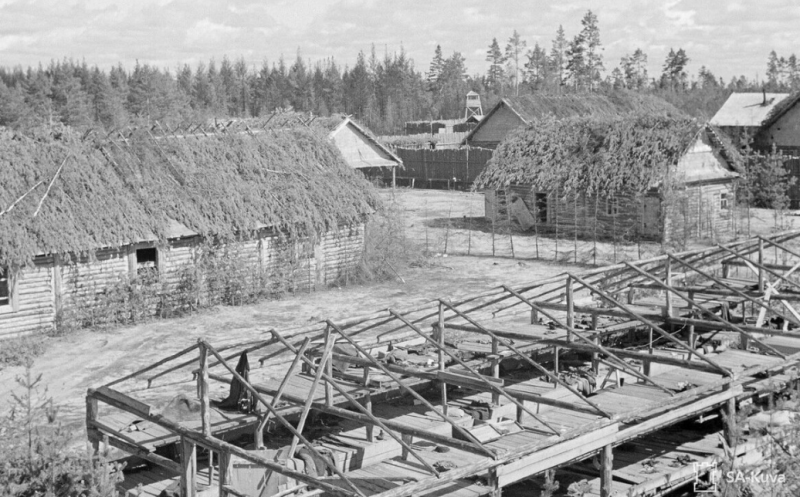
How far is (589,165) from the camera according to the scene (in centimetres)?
3375

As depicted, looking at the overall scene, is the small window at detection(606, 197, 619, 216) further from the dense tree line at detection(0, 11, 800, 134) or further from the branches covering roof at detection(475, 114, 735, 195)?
the dense tree line at detection(0, 11, 800, 134)

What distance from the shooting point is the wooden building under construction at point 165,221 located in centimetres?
2138

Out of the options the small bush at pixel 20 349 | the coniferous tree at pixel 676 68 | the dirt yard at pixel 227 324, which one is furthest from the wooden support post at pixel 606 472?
the coniferous tree at pixel 676 68

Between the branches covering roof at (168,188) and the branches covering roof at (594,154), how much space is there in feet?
30.4

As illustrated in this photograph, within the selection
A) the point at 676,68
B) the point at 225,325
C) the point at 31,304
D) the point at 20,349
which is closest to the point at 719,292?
the point at 225,325

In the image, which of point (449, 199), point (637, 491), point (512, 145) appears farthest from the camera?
point (449, 199)

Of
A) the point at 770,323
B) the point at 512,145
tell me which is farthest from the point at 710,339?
the point at 512,145

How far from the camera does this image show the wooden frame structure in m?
10.1

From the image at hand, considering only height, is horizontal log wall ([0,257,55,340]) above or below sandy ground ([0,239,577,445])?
above

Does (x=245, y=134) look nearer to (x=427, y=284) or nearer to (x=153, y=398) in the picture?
(x=427, y=284)

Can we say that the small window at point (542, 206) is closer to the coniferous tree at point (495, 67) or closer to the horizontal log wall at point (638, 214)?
the horizontal log wall at point (638, 214)

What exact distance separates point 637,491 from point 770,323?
720 centimetres

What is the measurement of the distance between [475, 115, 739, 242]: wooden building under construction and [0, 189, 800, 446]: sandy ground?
5.66 ft

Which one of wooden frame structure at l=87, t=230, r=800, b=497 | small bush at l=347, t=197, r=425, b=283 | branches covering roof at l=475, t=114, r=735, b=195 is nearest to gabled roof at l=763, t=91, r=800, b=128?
branches covering roof at l=475, t=114, r=735, b=195
